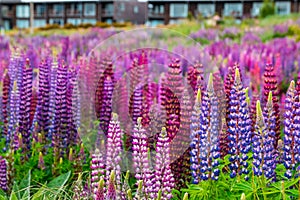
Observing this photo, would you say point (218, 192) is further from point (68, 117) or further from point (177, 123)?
point (68, 117)

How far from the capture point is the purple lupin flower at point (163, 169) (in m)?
3.21

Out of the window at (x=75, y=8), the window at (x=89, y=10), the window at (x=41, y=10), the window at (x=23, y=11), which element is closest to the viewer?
the window at (x=75, y=8)

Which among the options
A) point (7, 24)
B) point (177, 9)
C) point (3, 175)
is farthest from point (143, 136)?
point (7, 24)

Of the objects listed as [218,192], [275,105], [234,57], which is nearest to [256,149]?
[218,192]

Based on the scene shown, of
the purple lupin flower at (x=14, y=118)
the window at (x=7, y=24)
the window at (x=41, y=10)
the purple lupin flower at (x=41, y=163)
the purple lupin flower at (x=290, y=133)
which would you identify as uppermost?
the purple lupin flower at (x=290, y=133)

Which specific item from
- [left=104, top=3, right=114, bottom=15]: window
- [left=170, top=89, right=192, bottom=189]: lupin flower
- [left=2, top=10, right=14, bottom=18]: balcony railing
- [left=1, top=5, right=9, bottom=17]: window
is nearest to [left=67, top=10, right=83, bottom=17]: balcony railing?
[left=104, top=3, right=114, bottom=15]: window

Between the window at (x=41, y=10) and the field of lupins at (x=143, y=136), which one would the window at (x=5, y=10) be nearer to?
the window at (x=41, y=10)

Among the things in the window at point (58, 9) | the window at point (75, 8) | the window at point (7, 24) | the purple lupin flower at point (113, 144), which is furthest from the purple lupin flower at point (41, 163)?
the window at point (7, 24)

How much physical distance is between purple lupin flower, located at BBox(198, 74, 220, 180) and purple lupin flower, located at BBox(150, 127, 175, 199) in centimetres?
18

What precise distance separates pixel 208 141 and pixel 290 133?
0.41 meters

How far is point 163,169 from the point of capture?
3355mm

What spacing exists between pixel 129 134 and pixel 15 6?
59.9 metres

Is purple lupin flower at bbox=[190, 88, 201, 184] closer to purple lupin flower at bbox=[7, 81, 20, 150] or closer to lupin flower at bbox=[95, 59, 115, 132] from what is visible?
lupin flower at bbox=[95, 59, 115, 132]

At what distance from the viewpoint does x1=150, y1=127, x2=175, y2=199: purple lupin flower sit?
3.21 meters
